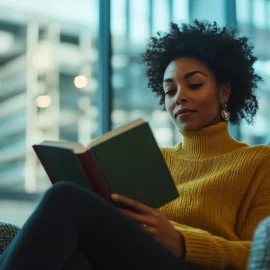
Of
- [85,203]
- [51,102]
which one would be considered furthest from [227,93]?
[51,102]

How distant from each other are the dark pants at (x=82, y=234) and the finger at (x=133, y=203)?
51mm

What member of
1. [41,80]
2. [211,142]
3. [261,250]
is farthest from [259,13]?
[261,250]

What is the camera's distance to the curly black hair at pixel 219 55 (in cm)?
152

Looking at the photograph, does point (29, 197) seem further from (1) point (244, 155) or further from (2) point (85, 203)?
(2) point (85, 203)

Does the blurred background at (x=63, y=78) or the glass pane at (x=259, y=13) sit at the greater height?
the glass pane at (x=259, y=13)

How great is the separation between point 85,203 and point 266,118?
2.75 metres

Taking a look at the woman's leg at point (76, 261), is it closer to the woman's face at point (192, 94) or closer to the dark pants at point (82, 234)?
the dark pants at point (82, 234)

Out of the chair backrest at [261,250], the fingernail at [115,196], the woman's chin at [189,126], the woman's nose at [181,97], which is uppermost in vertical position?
the woman's nose at [181,97]

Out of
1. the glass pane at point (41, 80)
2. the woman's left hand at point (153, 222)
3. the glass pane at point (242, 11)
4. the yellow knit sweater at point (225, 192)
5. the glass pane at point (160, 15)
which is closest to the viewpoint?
the woman's left hand at point (153, 222)

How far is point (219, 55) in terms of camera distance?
60.1 inches

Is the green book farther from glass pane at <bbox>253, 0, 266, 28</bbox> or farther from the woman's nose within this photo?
glass pane at <bbox>253, 0, 266, 28</bbox>

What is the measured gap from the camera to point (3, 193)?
2535 mm

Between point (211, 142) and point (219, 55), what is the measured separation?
256 millimetres

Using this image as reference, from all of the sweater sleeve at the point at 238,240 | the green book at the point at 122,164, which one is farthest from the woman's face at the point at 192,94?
the green book at the point at 122,164
